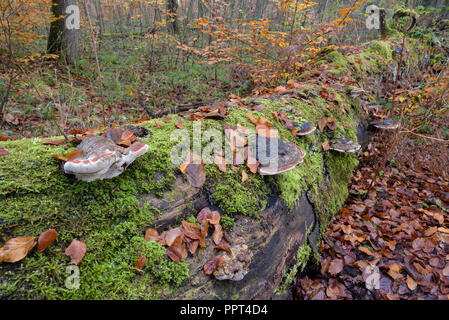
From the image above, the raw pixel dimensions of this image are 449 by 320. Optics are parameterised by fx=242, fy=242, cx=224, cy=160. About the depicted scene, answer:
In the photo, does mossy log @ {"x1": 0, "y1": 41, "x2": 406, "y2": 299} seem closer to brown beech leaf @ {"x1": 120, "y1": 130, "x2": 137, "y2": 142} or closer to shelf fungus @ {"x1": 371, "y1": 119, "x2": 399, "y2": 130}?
brown beech leaf @ {"x1": 120, "y1": 130, "x2": 137, "y2": 142}

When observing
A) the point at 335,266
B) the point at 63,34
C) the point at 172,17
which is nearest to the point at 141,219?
the point at 335,266

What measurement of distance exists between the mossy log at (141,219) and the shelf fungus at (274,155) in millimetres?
186

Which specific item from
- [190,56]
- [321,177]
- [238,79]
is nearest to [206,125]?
[321,177]

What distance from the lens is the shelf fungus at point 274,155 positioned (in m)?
2.11

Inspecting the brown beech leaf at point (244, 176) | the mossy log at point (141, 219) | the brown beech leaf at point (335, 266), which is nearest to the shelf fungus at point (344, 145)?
the mossy log at point (141, 219)

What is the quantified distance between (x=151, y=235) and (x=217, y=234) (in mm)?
482

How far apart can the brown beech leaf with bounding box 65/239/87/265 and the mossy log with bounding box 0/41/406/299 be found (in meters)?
0.03

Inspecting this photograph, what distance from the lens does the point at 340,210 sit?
11.8 ft

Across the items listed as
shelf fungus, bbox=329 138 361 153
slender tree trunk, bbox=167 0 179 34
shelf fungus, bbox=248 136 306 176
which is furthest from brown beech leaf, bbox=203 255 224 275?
slender tree trunk, bbox=167 0 179 34

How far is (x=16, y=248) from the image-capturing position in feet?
4.23

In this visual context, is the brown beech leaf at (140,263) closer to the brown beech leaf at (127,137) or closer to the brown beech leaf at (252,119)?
the brown beech leaf at (127,137)

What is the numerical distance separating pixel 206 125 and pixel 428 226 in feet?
11.2

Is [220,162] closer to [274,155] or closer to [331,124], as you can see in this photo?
[274,155]
